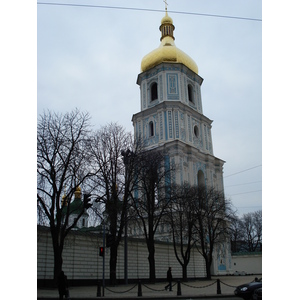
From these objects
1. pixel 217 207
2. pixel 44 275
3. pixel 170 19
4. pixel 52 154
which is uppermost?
pixel 170 19

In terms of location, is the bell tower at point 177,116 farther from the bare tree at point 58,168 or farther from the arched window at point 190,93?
the bare tree at point 58,168

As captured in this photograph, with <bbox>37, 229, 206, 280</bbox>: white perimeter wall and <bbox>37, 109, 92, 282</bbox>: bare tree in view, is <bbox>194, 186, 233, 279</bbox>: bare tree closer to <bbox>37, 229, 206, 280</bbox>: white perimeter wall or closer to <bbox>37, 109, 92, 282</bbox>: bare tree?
<bbox>37, 229, 206, 280</bbox>: white perimeter wall

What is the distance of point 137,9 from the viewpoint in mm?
10414

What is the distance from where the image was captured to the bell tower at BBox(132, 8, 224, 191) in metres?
40.3

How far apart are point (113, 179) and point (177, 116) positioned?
68.6 ft

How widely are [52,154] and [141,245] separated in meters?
12.4

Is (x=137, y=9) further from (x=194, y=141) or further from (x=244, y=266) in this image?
(x=244, y=266)

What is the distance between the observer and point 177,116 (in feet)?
136

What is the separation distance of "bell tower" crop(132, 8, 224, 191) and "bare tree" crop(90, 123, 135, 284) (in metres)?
15.4

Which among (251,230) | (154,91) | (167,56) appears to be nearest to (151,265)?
(154,91)

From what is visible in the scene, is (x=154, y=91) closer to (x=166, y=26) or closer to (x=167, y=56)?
(x=167, y=56)
